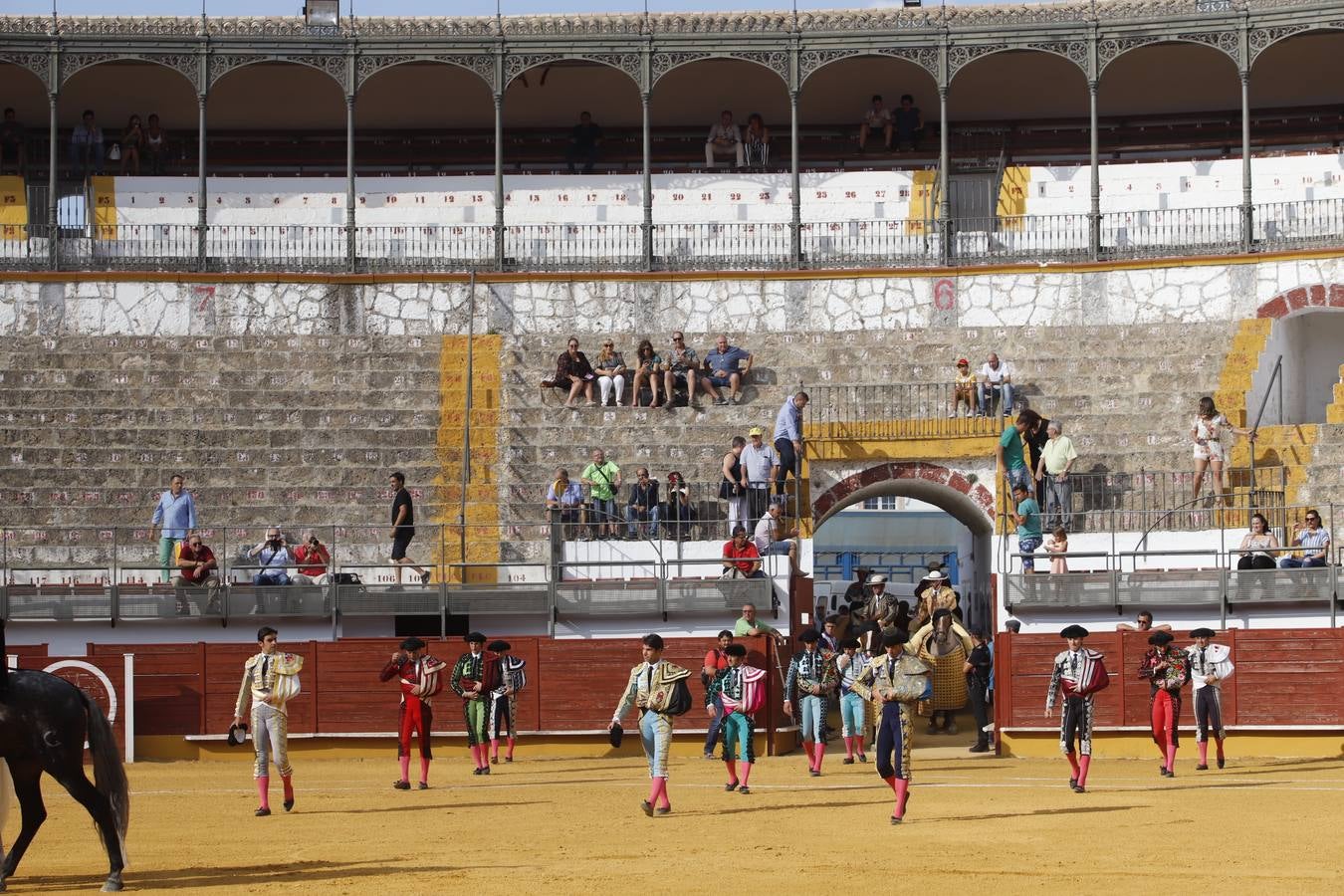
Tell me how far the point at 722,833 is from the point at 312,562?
396 inches

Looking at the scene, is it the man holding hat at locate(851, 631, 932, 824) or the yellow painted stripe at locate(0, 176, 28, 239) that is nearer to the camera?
the man holding hat at locate(851, 631, 932, 824)

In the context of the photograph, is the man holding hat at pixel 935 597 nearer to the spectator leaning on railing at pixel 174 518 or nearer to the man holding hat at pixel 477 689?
the man holding hat at pixel 477 689

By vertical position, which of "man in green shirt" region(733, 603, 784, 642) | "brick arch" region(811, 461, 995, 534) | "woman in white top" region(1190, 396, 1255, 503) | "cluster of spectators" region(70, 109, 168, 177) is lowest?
"man in green shirt" region(733, 603, 784, 642)

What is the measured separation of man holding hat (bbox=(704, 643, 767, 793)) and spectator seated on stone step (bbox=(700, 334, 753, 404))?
10324mm

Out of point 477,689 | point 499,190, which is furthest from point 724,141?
point 477,689

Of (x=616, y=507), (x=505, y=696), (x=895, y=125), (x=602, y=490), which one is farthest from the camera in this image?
(x=895, y=125)

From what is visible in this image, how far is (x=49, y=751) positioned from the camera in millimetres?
12750

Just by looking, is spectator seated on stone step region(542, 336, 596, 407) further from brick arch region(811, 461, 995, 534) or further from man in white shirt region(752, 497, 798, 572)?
man in white shirt region(752, 497, 798, 572)

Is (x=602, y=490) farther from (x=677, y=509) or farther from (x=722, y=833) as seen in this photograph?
(x=722, y=833)

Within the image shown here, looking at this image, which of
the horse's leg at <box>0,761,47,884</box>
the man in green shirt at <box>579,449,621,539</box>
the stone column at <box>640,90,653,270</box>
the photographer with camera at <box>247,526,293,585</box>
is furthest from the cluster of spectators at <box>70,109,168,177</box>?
the horse's leg at <box>0,761,47,884</box>

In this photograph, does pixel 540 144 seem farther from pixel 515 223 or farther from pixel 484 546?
pixel 484 546

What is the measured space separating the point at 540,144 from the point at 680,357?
27.3 ft

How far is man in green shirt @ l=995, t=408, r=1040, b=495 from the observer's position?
80.0 feet

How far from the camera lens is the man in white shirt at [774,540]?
23.3 meters
